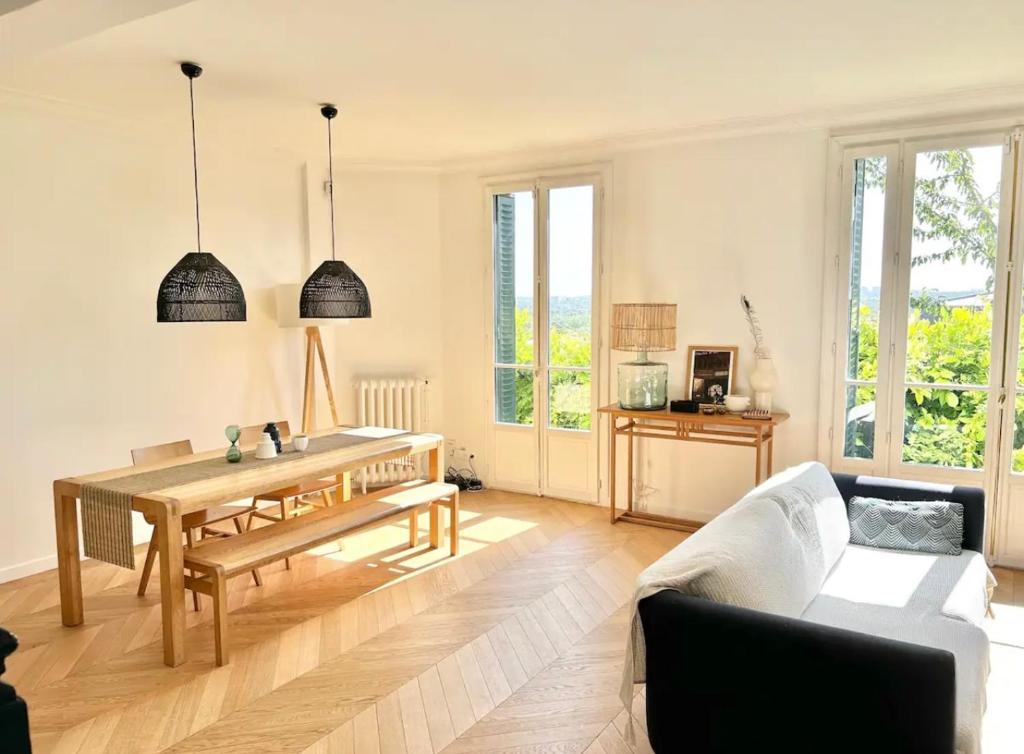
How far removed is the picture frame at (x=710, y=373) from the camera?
4.89 meters

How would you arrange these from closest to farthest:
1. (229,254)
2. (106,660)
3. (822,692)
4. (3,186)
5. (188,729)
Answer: (822,692)
(188,729)
(106,660)
(3,186)
(229,254)

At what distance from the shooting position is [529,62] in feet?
11.3

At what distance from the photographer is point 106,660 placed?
3201 millimetres

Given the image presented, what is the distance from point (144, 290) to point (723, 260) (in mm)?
3726

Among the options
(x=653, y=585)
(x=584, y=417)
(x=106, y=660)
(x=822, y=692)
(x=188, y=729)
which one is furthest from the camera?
(x=584, y=417)

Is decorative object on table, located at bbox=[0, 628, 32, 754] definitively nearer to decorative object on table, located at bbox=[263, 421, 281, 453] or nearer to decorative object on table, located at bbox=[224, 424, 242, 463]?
decorative object on table, located at bbox=[224, 424, 242, 463]

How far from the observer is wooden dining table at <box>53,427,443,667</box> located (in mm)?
3086

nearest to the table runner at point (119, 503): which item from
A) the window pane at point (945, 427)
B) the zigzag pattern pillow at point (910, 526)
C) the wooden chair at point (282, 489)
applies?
the wooden chair at point (282, 489)

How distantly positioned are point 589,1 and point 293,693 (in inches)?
114

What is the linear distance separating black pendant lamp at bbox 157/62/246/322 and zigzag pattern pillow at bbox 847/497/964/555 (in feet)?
10.3

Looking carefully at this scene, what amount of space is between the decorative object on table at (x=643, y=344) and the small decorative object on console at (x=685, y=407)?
0.53 feet

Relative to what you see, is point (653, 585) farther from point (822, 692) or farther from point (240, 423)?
point (240, 423)

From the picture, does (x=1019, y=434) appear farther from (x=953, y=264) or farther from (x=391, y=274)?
(x=391, y=274)

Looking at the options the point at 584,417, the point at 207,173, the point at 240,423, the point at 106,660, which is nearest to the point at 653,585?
the point at 106,660
